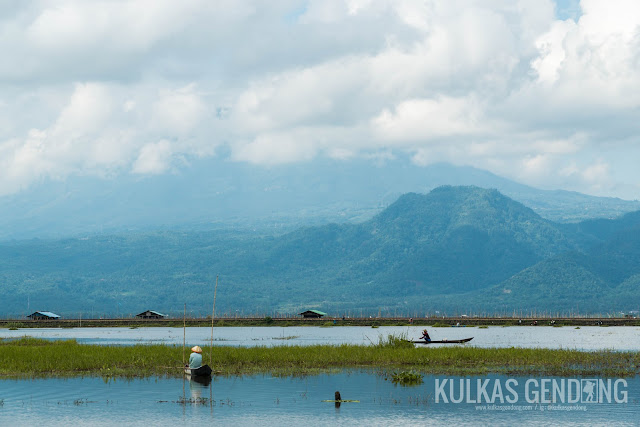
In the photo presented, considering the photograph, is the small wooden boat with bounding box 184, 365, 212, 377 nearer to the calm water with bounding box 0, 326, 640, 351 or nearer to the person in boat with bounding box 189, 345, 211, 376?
the person in boat with bounding box 189, 345, 211, 376

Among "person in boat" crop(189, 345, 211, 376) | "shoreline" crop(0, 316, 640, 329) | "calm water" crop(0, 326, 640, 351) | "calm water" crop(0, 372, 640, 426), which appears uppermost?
"shoreline" crop(0, 316, 640, 329)

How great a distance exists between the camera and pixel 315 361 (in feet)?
175

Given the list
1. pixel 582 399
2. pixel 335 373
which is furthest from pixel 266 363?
pixel 582 399

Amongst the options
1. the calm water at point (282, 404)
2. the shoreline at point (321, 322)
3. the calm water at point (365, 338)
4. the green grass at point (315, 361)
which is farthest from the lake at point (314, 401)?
the shoreline at point (321, 322)

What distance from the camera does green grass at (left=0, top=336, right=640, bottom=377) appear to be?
163ft

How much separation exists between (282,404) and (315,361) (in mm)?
14105

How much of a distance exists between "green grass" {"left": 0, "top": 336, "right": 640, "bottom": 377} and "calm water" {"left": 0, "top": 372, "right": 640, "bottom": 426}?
3.31 metres

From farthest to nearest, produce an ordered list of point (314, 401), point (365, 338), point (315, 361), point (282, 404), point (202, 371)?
point (365, 338) → point (315, 361) → point (202, 371) → point (314, 401) → point (282, 404)

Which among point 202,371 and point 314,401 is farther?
point 202,371

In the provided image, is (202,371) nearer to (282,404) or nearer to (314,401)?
(282,404)

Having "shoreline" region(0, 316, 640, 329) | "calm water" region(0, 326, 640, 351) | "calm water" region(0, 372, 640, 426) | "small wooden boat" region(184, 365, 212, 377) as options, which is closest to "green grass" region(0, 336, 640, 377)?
"small wooden boat" region(184, 365, 212, 377)

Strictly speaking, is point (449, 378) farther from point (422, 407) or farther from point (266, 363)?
point (266, 363)

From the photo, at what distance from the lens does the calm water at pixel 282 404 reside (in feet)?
117

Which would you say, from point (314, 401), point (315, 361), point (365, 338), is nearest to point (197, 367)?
point (314, 401)
